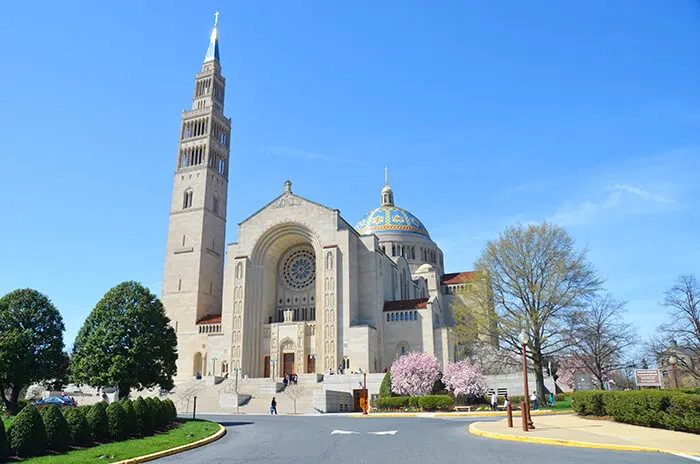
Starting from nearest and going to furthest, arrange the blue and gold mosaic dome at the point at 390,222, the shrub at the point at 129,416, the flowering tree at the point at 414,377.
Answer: the shrub at the point at 129,416, the flowering tree at the point at 414,377, the blue and gold mosaic dome at the point at 390,222

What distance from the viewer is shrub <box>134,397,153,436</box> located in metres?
19.4

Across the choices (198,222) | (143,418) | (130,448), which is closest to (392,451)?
(130,448)

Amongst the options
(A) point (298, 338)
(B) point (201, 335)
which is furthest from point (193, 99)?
(A) point (298, 338)

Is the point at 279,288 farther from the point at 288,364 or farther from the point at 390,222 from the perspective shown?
the point at 390,222

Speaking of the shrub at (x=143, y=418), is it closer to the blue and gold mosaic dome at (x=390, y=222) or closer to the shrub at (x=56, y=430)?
the shrub at (x=56, y=430)

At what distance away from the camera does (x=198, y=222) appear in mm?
57750

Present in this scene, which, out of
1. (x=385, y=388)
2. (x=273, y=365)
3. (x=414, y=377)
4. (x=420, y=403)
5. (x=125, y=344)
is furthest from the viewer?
(x=273, y=365)

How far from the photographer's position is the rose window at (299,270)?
55.4 meters

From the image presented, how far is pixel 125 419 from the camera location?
18234mm

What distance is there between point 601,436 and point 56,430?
15495mm

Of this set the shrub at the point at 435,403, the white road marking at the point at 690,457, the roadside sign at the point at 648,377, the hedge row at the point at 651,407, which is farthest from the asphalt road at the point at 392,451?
the shrub at the point at 435,403

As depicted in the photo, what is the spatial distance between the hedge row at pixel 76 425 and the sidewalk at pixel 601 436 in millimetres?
11815

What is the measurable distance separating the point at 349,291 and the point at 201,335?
635 inches

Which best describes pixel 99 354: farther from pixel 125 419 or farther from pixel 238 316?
pixel 238 316
